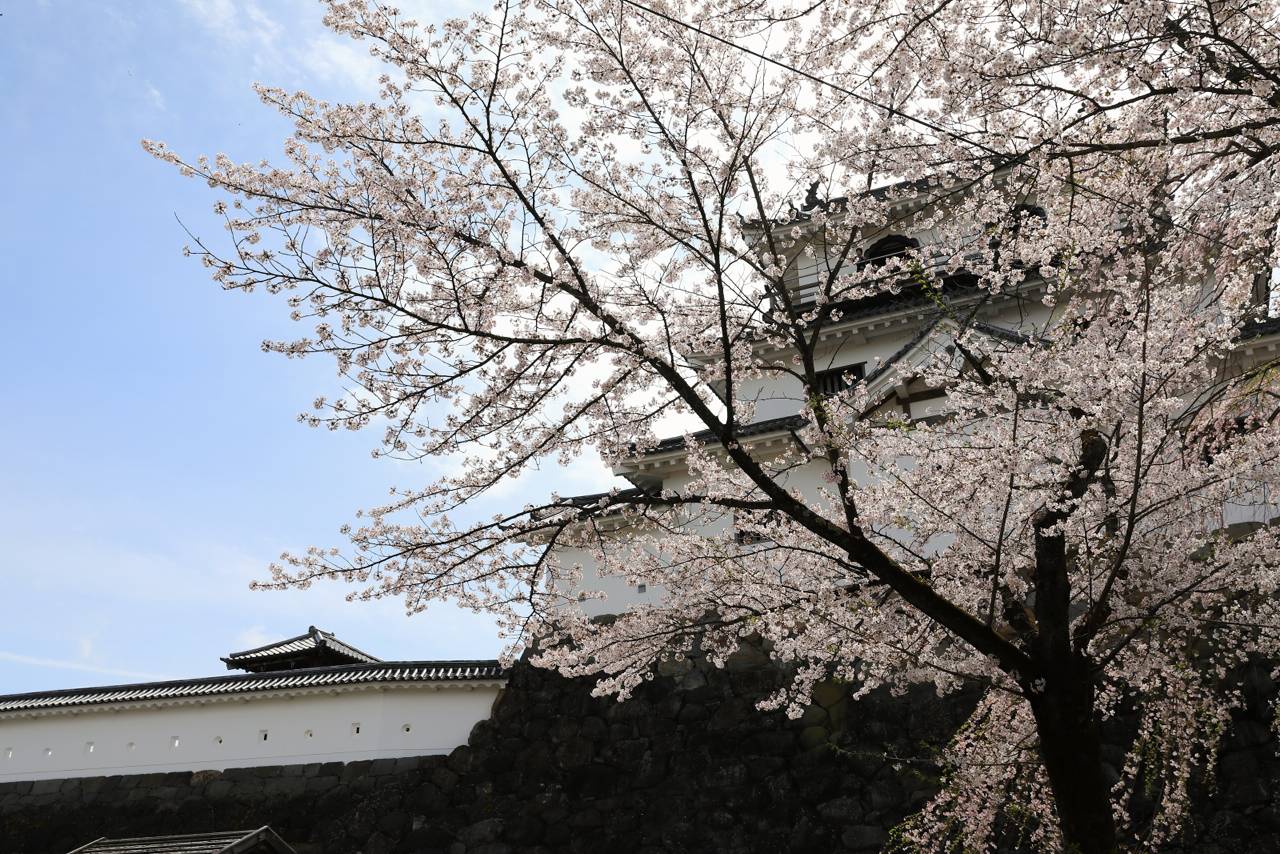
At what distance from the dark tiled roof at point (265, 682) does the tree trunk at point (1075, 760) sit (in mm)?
8196

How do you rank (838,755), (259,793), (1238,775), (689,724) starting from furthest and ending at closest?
1. (259,793)
2. (689,724)
3. (838,755)
4. (1238,775)

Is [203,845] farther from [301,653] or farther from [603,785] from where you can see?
[301,653]

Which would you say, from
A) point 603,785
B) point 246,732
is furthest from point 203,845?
point 603,785

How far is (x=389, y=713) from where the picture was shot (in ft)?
39.1

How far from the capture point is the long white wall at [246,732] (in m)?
11.8

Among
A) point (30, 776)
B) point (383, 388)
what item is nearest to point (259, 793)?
point (30, 776)

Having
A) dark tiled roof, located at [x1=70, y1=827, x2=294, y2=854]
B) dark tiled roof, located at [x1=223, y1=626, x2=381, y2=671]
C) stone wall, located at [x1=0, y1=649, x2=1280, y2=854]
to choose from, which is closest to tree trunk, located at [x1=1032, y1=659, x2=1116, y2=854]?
stone wall, located at [x1=0, y1=649, x2=1280, y2=854]

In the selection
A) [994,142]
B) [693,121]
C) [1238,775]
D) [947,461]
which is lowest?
[1238,775]

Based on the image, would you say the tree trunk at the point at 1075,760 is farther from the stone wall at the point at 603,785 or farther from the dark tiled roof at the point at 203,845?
the dark tiled roof at the point at 203,845

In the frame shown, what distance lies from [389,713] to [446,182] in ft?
28.4

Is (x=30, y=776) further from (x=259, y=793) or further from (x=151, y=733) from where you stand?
(x=259, y=793)

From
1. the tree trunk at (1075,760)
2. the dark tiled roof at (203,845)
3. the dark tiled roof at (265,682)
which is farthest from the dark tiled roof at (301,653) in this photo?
the tree trunk at (1075,760)

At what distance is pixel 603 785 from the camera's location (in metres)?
10.7

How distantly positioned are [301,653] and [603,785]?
760 centimetres
